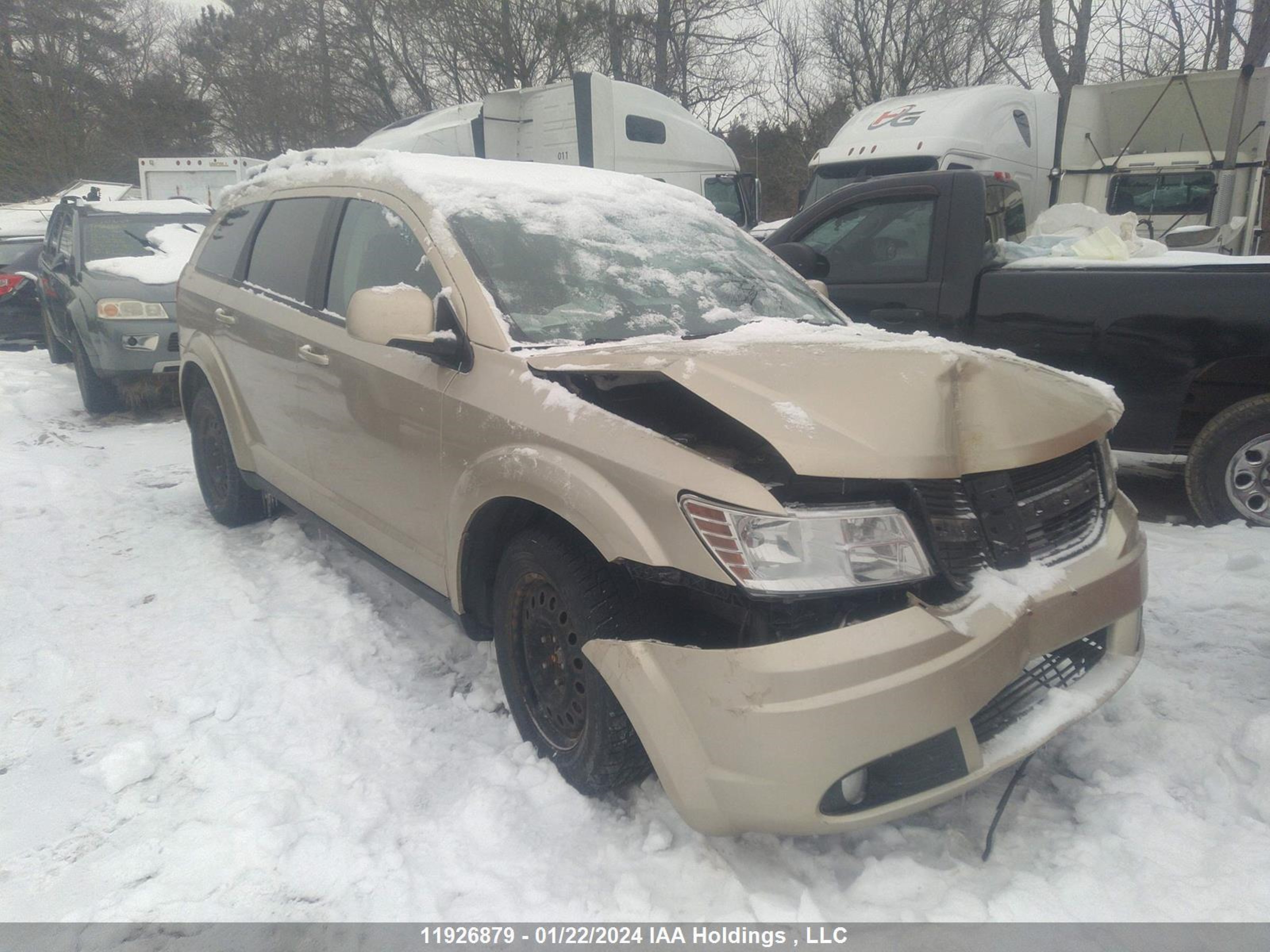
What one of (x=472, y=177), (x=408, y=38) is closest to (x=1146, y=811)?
(x=472, y=177)

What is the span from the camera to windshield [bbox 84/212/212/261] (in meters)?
8.75

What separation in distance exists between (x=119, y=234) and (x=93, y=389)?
1.89 meters

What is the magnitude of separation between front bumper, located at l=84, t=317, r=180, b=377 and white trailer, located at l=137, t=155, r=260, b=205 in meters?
9.24

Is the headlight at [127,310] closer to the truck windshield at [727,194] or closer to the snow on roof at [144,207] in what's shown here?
the snow on roof at [144,207]

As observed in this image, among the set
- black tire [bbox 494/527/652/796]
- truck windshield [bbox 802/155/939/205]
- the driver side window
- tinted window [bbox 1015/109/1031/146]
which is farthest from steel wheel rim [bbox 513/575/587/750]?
tinted window [bbox 1015/109/1031/146]

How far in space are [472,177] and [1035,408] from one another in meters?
2.14

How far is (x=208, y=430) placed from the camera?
4.96 metres

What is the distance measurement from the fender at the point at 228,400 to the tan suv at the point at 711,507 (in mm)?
1157

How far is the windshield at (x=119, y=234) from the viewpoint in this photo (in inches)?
344

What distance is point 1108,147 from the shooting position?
11508 millimetres

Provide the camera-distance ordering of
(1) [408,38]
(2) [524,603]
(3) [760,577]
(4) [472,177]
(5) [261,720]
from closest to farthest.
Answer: (3) [760,577] < (2) [524,603] < (5) [261,720] < (4) [472,177] < (1) [408,38]

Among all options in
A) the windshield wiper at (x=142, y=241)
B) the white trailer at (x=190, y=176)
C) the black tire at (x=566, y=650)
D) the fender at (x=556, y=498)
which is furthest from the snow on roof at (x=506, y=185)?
the white trailer at (x=190, y=176)

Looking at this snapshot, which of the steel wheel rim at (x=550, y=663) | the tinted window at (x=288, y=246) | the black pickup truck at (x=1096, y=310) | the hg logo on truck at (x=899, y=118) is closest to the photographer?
the steel wheel rim at (x=550, y=663)

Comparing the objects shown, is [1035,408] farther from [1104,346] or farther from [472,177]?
[1104,346]
